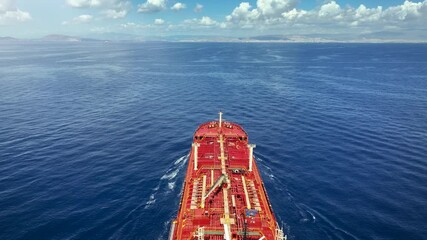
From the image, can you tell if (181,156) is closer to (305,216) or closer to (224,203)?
(305,216)

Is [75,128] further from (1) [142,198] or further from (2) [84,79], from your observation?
(2) [84,79]

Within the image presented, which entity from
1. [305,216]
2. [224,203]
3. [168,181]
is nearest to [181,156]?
[168,181]

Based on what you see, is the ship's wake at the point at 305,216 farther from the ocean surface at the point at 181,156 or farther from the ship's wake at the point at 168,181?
the ship's wake at the point at 168,181

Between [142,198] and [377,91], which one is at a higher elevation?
[377,91]

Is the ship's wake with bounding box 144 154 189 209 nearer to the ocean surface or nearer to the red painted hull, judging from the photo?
the ocean surface

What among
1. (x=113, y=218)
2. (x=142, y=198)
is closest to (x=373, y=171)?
(x=142, y=198)

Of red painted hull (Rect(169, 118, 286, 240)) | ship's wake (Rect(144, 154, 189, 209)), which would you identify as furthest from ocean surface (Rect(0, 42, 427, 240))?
red painted hull (Rect(169, 118, 286, 240))
